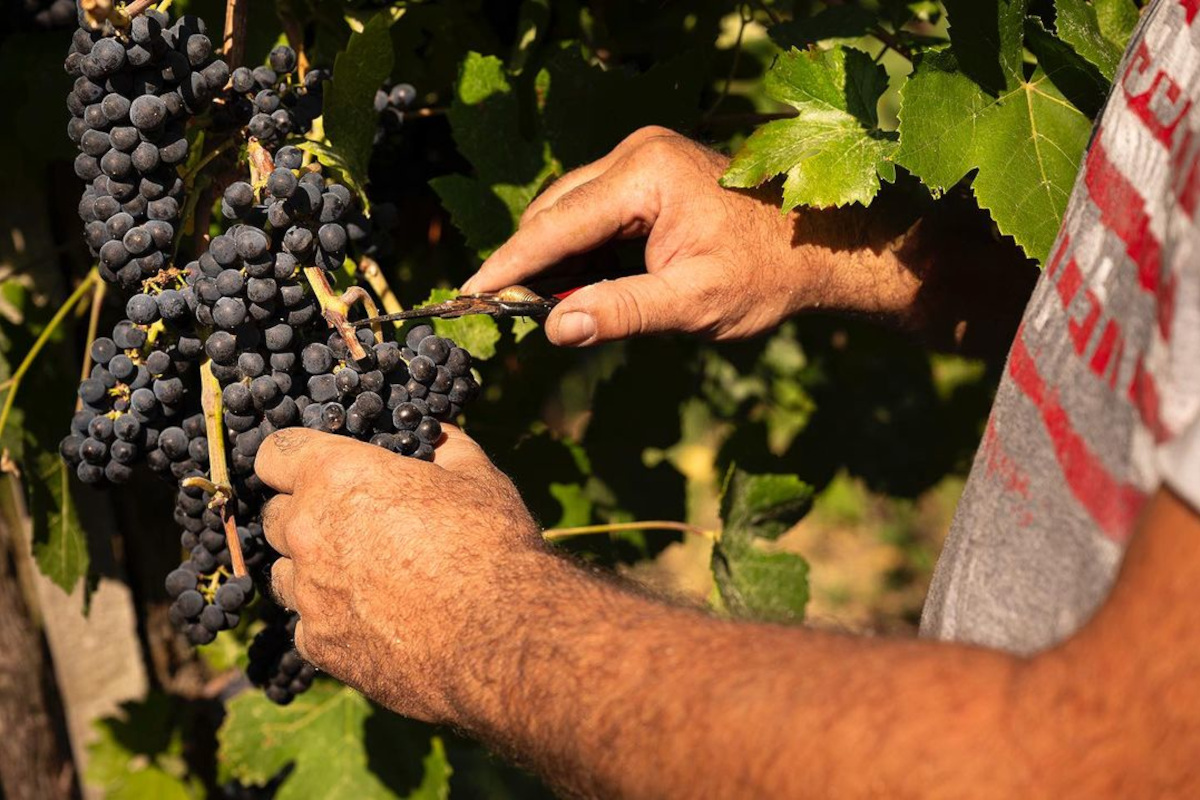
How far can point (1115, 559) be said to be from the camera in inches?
40.2

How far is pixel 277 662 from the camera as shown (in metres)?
1.88

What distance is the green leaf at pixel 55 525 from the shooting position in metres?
2.15

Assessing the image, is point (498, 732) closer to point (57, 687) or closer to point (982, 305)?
point (982, 305)

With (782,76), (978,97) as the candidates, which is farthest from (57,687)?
(978,97)

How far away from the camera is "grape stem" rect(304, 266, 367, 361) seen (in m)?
1.43

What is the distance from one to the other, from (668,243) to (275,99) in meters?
0.62

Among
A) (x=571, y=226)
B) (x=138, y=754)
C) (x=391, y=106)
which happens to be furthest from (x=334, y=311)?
(x=138, y=754)

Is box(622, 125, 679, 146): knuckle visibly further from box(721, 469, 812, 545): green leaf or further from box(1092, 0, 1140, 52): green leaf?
box(721, 469, 812, 545): green leaf

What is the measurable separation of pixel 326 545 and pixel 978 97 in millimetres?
→ 1103

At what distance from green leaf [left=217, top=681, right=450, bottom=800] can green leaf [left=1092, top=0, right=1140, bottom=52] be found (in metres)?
1.74

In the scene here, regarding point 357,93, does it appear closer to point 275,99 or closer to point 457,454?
point 275,99

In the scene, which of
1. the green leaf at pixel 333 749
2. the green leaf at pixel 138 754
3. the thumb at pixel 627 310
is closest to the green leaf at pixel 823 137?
the thumb at pixel 627 310

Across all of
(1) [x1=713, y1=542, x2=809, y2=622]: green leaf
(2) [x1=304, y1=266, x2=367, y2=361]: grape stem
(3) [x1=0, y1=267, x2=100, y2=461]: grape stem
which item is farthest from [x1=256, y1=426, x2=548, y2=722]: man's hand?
(1) [x1=713, y1=542, x2=809, y2=622]: green leaf

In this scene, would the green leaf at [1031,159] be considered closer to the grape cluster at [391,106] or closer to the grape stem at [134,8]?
the grape cluster at [391,106]
